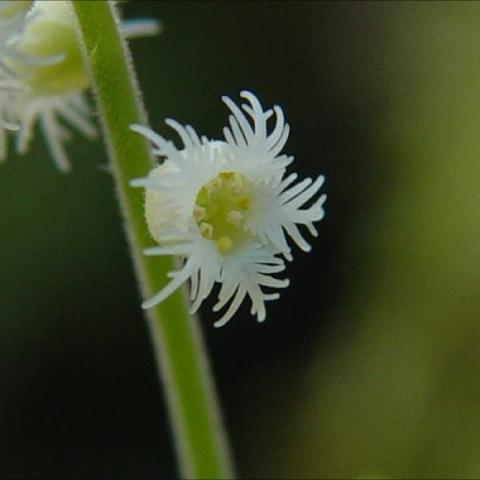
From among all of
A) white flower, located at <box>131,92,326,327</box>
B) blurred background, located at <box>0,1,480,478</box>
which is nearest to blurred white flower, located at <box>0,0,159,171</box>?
white flower, located at <box>131,92,326,327</box>

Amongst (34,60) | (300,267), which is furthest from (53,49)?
(300,267)

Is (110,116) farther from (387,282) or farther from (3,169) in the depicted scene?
(3,169)

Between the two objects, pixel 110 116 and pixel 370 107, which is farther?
pixel 370 107

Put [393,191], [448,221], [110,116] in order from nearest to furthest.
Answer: [110,116]
[448,221]
[393,191]

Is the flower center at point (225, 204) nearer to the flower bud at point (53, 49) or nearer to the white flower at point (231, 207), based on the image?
the white flower at point (231, 207)

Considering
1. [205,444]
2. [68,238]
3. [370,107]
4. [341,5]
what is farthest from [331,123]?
[205,444]

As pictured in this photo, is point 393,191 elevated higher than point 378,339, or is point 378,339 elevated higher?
point 393,191

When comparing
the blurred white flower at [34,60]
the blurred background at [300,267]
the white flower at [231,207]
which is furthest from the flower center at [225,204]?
the blurred background at [300,267]
